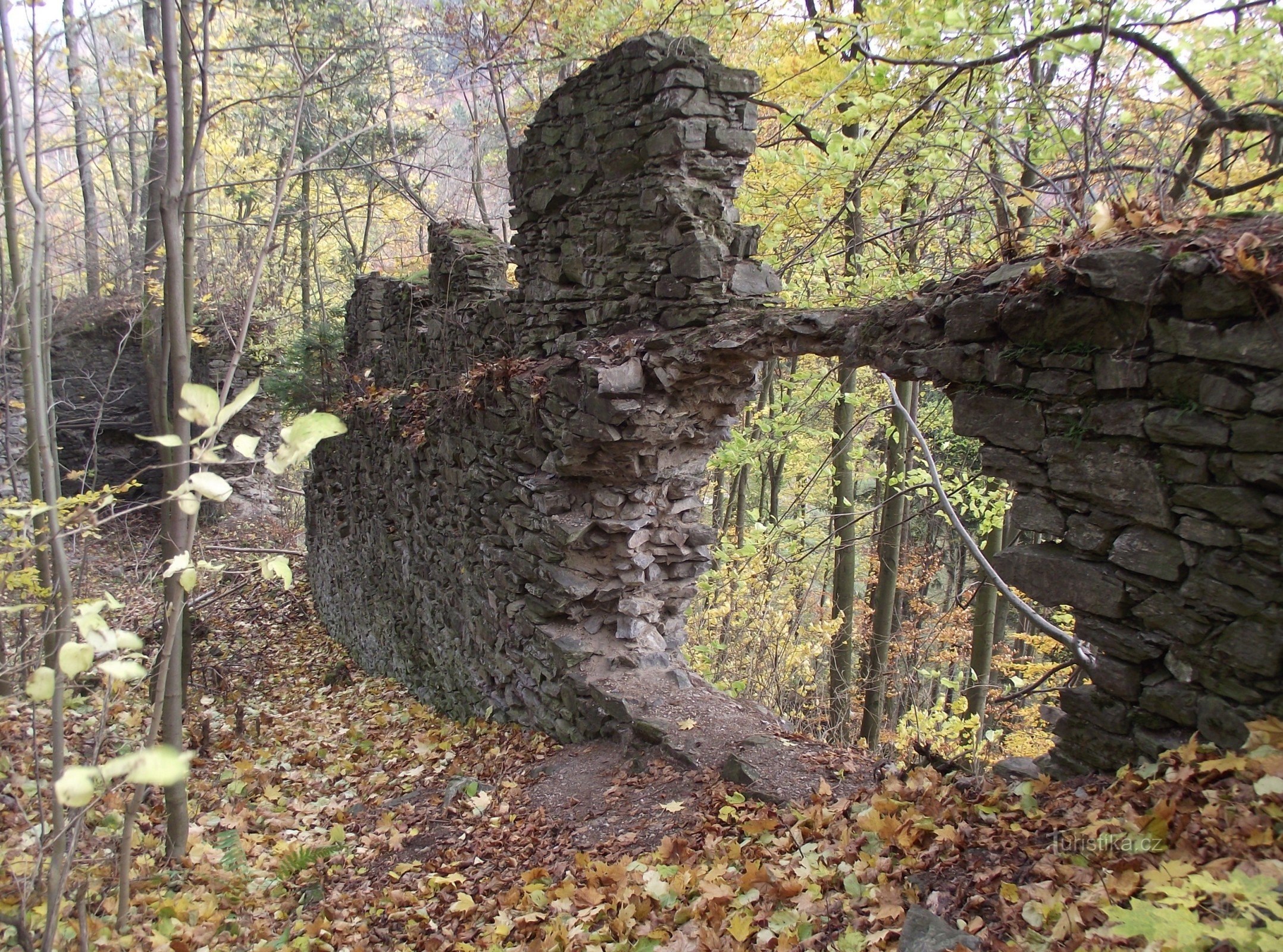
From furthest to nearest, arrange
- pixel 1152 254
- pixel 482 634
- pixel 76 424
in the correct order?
pixel 76 424 < pixel 482 634 < pixel 1152 254

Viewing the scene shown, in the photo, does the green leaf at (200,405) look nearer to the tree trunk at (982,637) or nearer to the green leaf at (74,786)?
the green leaf at (74,786)

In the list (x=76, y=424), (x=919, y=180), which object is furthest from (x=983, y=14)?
(x=76, y=424)

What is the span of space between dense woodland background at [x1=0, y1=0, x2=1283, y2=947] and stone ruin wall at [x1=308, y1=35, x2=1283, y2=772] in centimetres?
44

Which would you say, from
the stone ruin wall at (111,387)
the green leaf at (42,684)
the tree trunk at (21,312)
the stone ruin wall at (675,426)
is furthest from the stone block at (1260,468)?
the stone ruin wall at (111,387)

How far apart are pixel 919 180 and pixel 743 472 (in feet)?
23.0

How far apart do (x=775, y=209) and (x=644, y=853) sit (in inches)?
259

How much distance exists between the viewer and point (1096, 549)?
9.94ft

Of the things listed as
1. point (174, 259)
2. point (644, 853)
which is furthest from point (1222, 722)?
point (174, 259)

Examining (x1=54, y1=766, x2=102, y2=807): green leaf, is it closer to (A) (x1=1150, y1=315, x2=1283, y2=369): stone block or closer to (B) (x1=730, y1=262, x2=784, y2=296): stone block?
(A) (x1=1150, y1=315, x2=1283, y2=369): stone block

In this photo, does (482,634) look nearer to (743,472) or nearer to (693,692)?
(693,692)

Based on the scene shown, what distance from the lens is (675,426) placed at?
5316 mm

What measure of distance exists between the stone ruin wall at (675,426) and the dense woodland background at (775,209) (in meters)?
0.44

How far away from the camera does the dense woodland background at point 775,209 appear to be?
359 centimetres

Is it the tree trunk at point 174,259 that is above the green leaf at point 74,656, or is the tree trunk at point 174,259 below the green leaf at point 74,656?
above
